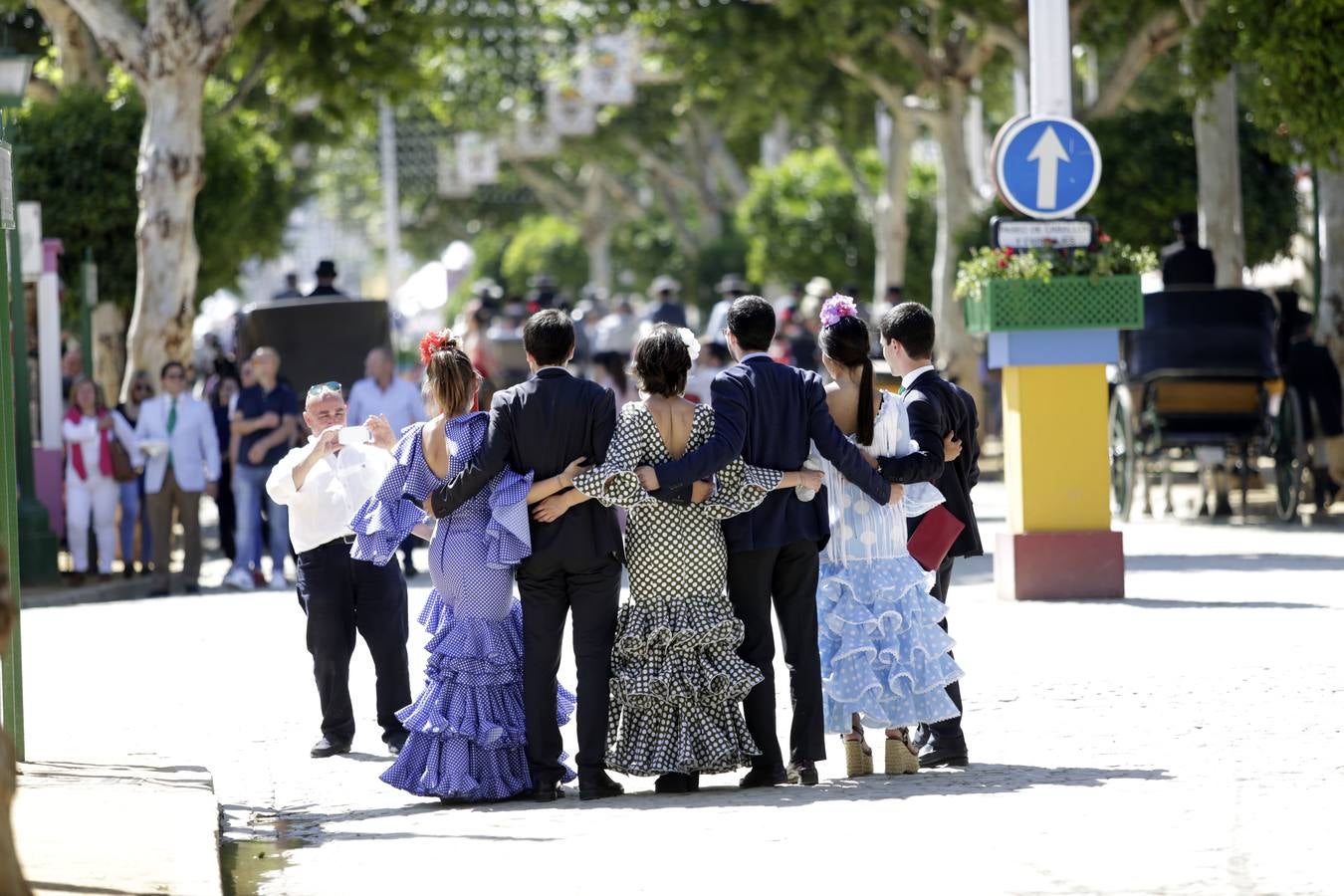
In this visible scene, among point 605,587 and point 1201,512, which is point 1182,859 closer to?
point 605,587

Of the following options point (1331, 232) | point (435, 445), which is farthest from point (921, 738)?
point (1331, 232)

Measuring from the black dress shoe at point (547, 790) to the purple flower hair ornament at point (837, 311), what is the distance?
1904 millimetres

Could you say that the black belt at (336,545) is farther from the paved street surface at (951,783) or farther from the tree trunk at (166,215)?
the tree trunk at (166,215)

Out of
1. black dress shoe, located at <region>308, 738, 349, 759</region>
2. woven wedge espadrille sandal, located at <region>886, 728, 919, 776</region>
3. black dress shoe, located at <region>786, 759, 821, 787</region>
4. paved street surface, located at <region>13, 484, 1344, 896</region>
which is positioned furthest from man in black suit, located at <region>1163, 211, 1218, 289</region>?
black dress shoe, located at <region>786, 759, 821, 787</region>

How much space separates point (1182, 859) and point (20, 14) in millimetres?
26712

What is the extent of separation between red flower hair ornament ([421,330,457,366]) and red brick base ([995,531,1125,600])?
16.8 ft

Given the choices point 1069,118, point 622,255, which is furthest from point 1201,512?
point 622,255

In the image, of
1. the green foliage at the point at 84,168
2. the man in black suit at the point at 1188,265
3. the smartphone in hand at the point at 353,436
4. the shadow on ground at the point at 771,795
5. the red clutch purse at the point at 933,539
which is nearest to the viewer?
the shadow on ground at the point at 771,795

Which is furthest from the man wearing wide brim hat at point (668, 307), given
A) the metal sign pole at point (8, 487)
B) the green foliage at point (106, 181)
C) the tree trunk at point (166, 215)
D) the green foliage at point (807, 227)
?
the green foliage at point (807, 227)

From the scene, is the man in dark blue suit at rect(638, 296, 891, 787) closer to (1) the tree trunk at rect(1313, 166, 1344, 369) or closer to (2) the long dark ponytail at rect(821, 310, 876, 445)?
(2) the long dark ponytail at rect(821, 310, 876, 445)

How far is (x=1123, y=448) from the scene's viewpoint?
59.1 feet

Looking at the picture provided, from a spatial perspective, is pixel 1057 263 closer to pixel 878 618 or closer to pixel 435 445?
pixel 878 618

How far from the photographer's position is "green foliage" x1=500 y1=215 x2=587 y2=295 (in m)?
85.1

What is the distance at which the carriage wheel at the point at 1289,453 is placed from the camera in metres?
17.4
